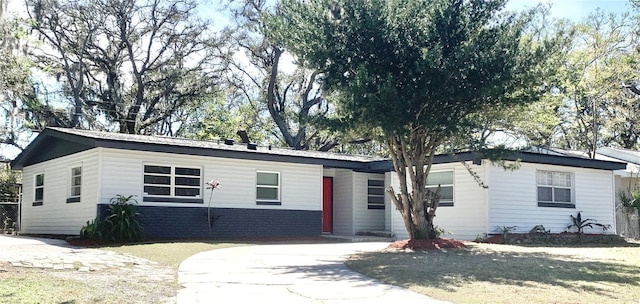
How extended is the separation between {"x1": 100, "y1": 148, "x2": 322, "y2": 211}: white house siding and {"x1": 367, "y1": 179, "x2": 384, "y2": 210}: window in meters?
2.65

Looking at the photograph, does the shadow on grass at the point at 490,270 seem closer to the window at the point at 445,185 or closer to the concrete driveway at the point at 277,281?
the concrete driveway at the point at 277,281

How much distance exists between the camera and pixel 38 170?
71.1ft

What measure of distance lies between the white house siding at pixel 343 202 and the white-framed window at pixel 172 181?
626 centimetres

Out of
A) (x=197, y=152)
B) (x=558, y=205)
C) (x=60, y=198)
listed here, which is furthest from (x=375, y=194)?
(x=60, y=198)

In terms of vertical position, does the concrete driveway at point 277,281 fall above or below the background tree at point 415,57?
below

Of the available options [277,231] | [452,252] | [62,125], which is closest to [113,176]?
[277,231]

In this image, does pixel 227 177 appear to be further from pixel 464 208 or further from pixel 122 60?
pixel 122 60

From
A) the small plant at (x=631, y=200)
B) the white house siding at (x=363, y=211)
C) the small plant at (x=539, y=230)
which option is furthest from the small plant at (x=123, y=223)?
the small plant at (x=631, y=200)

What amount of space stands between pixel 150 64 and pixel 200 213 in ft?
60.2

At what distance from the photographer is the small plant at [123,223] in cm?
1648

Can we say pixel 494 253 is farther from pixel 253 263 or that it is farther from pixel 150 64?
pixel 150 64

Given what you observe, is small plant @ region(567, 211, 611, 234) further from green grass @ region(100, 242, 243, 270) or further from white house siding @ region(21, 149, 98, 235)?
white house siding @ region(21, 149, 98, 235)

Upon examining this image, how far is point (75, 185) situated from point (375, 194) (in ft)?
35.2

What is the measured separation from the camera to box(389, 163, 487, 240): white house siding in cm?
1934
